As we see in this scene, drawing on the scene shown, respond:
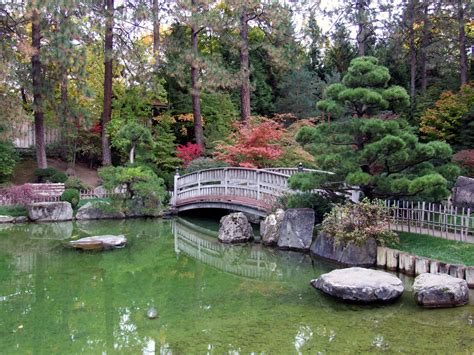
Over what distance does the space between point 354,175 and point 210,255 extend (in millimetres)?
3586

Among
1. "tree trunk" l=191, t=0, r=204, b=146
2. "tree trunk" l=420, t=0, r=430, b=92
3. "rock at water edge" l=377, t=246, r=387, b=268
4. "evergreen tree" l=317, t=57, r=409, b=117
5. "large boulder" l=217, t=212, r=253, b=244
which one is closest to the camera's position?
"rock at water edge" l=377, t=246, r=387, b=268

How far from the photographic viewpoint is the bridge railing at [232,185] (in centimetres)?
1177

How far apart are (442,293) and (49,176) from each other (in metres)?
14.7

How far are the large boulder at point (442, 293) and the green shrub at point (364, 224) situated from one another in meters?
1.97

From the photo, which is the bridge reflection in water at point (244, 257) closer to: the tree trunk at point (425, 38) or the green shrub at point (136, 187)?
the green shrub at point (136, 187)

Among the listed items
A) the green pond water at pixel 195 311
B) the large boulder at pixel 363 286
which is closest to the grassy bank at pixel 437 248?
the green pond water at pixel 195 311

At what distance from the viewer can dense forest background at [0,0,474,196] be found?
1662cm

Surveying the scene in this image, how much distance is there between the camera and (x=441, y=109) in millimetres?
16859

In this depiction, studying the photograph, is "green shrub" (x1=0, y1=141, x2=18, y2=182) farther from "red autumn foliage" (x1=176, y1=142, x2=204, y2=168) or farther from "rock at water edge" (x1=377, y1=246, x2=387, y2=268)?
"rock at water edge" (x1=377, y1=246, x2=387, y2=268)

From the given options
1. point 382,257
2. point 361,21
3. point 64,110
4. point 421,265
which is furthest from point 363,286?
point 64,110

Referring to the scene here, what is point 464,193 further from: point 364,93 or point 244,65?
point 244,65

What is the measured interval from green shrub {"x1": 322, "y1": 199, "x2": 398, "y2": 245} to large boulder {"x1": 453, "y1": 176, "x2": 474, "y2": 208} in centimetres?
177

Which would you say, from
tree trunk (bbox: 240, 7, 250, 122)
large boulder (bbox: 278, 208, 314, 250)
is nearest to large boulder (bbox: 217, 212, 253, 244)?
large boulder (bbox: 278, 208, 314, 250)

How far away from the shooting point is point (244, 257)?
392 inches
